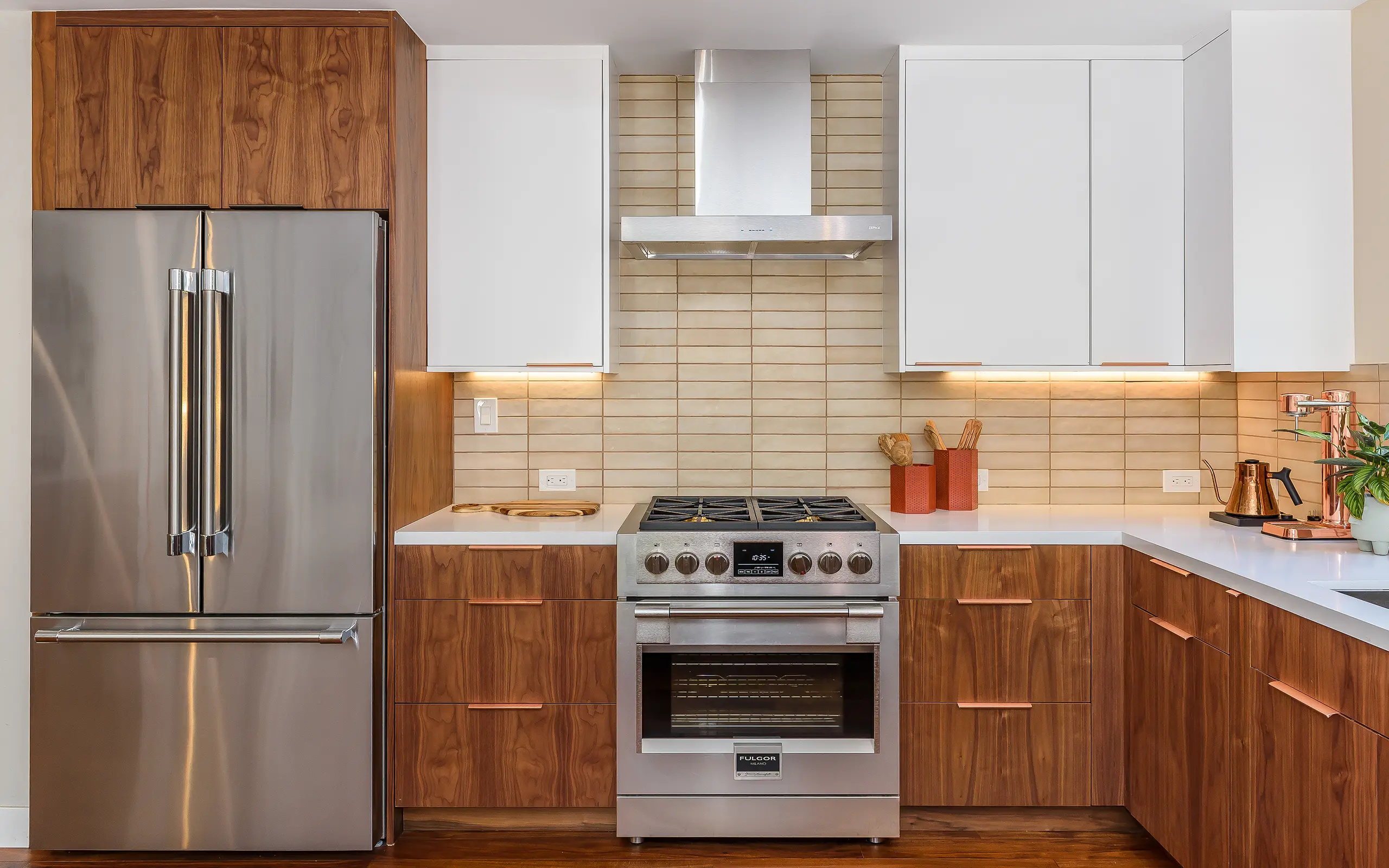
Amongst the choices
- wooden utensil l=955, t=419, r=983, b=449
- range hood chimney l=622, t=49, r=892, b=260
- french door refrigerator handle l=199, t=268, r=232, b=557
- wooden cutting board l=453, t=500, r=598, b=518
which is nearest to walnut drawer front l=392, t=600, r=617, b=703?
wooden cutting board l=453, t=500, r=598, b=518

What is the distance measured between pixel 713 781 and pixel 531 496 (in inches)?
47.4

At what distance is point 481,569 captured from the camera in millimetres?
2562

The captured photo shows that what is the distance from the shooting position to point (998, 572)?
8.38ft

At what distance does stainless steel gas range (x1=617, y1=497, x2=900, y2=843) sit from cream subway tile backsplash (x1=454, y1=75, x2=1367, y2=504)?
0.69 meters

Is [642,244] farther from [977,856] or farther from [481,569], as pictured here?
[977,856]

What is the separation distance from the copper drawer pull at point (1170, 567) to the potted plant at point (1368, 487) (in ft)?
1.37

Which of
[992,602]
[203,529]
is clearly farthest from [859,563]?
[203,529]

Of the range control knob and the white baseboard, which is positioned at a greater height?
the range control knob

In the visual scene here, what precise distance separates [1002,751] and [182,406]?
246 centimetres

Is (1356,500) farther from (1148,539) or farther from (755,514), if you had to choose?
(755,514)

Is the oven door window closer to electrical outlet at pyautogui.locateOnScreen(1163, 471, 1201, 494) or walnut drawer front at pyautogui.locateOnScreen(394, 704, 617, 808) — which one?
walnut drawer front at pyautogui.locateOnScreen(394, 704, 617, 808)

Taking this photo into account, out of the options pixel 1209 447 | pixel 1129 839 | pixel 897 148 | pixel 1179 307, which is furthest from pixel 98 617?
pixel 1209 447

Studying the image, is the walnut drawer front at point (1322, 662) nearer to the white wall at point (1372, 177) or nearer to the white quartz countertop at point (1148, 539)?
the white quartz countertop at point (1148, 539)

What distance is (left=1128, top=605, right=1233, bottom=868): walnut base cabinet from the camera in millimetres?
2021
